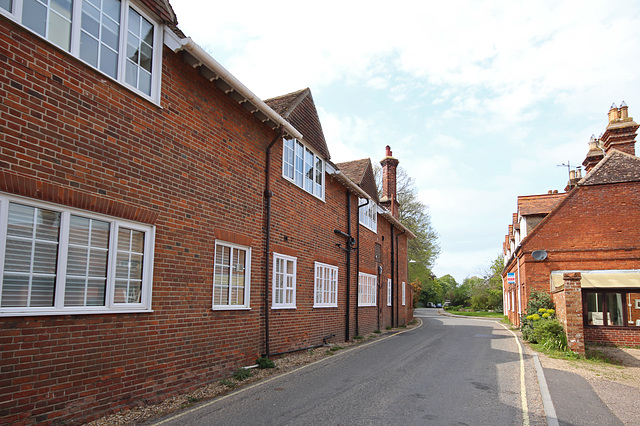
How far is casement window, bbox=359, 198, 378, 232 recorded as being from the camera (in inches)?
787

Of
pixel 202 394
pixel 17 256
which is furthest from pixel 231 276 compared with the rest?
pixel 17 256

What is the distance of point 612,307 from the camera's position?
16.6 m

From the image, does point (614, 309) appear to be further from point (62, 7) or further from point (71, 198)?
point (62, 7)

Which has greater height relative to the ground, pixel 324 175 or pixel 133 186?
pixel 324 175

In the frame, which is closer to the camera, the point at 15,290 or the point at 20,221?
the point at 15,290

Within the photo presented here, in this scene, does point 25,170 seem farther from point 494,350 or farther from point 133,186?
point 494,350

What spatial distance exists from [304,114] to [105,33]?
798cm

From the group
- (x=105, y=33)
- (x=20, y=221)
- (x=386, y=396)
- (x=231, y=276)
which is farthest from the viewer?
(x=231, y=276)

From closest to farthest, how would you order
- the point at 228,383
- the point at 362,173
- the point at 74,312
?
1. the point at 74,312
2. the point at 228,383
3. the point at 362,173

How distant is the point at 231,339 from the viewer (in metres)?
9.28

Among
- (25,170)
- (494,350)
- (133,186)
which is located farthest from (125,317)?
(494,350)

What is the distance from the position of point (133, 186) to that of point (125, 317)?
2021 millimetres

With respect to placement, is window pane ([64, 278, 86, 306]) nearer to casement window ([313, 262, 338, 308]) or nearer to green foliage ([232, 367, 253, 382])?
green foliage ([232, 367, 253, 382])

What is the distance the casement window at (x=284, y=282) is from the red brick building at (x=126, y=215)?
7cm
